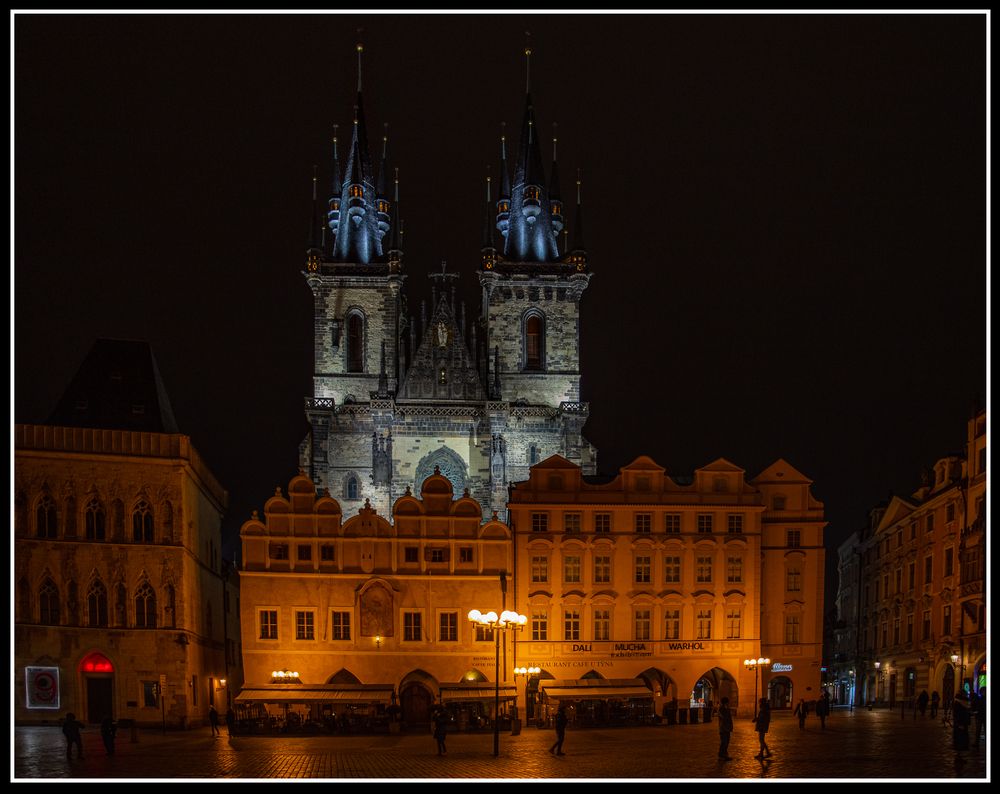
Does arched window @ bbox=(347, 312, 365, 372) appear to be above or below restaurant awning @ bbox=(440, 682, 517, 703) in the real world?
above

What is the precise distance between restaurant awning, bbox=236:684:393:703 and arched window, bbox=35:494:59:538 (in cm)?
916

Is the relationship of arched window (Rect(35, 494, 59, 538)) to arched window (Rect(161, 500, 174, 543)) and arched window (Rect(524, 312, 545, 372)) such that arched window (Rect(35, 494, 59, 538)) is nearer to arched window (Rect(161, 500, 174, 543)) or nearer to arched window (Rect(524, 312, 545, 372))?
arched window (Rect(161, 500, 174, 543))

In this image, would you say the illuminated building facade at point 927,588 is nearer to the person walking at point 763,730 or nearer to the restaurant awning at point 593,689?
the restaurant awning at point 593,689

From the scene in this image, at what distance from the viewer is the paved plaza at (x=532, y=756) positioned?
1104 inches

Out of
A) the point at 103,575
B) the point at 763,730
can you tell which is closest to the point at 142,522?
the point at 103,575

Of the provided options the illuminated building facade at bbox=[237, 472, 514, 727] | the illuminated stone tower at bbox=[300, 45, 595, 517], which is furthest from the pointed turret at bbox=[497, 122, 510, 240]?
the illuminated building facade at bbox=[237, 472, 514, 727]

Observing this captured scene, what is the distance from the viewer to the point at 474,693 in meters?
47.6

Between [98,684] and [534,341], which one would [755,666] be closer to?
[98,684]

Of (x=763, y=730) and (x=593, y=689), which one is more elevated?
(x=763, y=730)

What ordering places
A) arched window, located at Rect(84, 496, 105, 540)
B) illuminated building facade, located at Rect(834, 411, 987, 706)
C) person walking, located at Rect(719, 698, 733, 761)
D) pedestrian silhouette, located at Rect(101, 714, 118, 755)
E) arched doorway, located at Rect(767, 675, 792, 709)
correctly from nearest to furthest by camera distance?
1. person walking, located at Rect(719, 698, 733, 761)
2. pedestrian silhouette, located at Rect(101, 714, 118, 755)
3. arched window, located at Rect(84, 496, 105, 540)
4. illuminated building facade, located at Rect(834, 411, 987, 706)
5. arched doorway, located at Rect(767, 675, 792, 709)

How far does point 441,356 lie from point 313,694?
31.1 meters

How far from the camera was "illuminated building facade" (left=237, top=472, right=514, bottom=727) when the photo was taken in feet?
169
